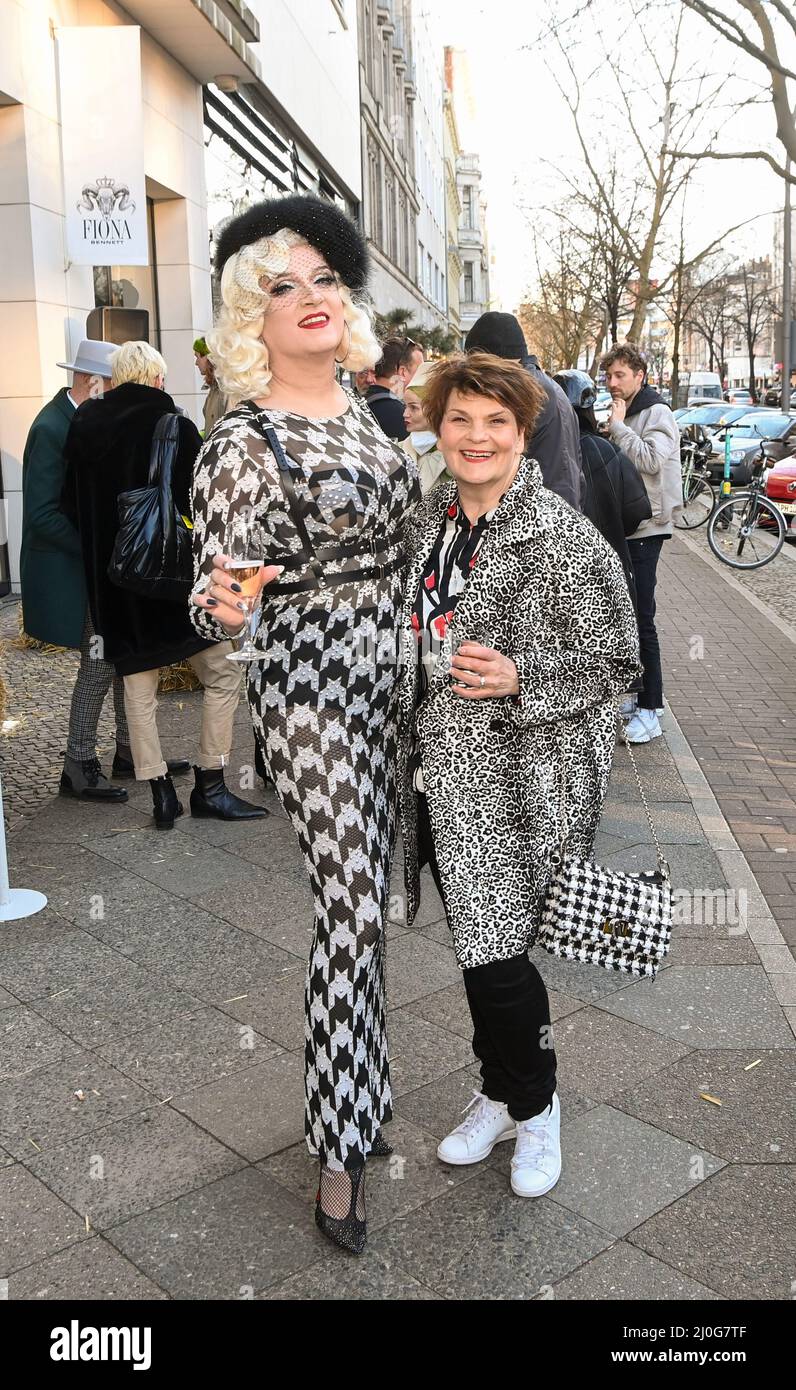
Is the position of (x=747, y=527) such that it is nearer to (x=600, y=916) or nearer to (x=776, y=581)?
(x=776, y=581)

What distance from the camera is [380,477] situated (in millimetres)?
2672

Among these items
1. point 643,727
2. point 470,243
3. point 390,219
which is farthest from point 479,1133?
point 470,243

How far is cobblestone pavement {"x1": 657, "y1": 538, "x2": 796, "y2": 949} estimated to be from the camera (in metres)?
5.52

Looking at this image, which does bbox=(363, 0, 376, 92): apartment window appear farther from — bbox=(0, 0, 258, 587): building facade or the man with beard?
the man with beard

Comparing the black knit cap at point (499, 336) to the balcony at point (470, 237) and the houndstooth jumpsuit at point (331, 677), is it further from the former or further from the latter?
the balcony at point (470, 237)

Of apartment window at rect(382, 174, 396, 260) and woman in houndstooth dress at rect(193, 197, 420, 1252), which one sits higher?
apartment window at rect(382, 174, 396, 260)

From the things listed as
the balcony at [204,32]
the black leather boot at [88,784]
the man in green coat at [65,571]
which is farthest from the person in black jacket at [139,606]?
the balcony at [204,32]

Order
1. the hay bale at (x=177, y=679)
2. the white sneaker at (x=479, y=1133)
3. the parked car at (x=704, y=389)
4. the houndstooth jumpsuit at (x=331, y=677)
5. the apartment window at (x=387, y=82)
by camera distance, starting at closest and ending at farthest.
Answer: the houndstooth jumpsuit at (x=331, y=677) < the white sneaker at (x=479, y=1133) < the hay bale at (x=177, y=679) < the apartment window at (x=387, y=82) < the parked car at (x=704, y=389)

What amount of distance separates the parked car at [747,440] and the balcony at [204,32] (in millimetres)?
8568

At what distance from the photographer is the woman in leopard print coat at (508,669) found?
2.69m

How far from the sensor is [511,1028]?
2789mm

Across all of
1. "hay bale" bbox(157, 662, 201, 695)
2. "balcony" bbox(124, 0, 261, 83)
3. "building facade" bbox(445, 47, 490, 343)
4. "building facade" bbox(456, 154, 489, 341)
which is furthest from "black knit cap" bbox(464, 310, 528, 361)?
"building facade" bbox(445, 47, 490, 343)

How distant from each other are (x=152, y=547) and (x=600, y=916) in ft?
9.51

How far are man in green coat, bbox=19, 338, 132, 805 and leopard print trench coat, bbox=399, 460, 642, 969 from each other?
132 inches
